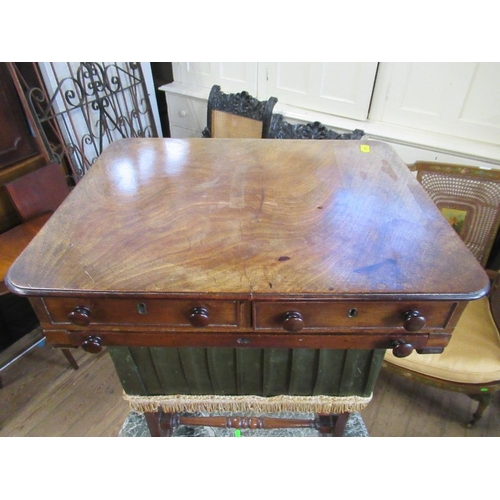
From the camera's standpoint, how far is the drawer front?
2.29 ft

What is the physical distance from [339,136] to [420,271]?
93 cm

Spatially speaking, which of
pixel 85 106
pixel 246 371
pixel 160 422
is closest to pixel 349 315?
pixel 246 371

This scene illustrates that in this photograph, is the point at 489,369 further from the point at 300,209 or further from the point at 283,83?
the point at 283,83

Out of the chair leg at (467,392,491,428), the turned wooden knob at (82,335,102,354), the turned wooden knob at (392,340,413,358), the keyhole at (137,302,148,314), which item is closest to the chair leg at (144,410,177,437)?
the turned wooden knob at (82,335,102,354)

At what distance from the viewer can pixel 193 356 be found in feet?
2.95

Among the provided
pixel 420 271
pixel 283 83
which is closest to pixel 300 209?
pixel 420 271

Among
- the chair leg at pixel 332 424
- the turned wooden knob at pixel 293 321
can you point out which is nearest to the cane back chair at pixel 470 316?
the chair leg at pixel 332 424

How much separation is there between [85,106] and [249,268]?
180cm

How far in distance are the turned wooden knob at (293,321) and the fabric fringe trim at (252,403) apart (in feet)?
1.22

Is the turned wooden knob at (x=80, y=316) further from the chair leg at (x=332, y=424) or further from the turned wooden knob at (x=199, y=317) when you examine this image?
the chair leg at (x=332, y=424)

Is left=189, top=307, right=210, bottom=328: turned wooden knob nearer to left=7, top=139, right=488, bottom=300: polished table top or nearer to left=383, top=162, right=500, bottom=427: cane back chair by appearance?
left=7, top=139, right=488, bottom=300: polished table top

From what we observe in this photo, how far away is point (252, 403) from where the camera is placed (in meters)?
1.00

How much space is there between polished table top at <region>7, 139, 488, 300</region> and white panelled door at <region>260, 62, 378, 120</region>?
0.89 meters

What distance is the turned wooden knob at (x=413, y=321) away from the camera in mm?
688
